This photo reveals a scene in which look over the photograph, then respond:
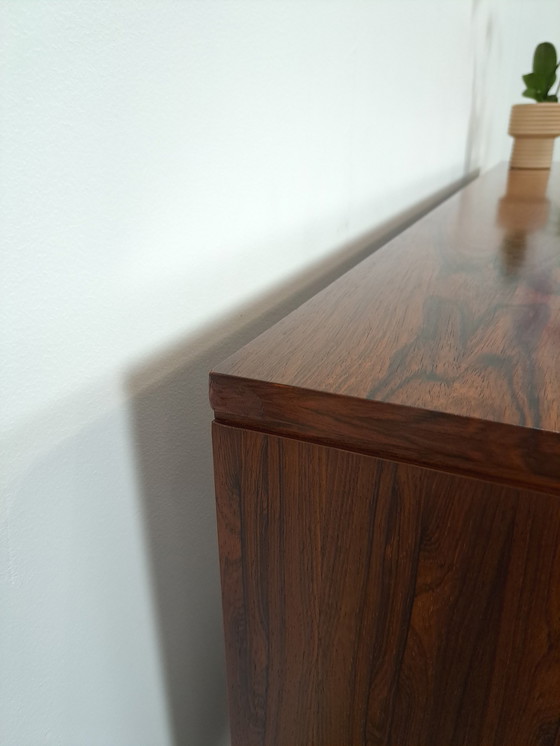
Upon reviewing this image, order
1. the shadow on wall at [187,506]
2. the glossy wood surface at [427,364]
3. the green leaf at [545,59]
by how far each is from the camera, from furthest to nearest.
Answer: the green leaf at [545,59], the shadow on wall at [187,506], the glossy wood surface at [427,364]

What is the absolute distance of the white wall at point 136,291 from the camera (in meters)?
0.32

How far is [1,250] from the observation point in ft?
0.97

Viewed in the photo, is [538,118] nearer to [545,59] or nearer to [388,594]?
[545,59]

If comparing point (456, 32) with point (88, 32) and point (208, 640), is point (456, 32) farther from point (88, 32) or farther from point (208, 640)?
point (208, 640)

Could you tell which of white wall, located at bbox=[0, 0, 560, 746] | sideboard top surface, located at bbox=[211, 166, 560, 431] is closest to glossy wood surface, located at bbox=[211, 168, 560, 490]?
sideboard top surface, located at bbox=[211, 166, 560, 431]

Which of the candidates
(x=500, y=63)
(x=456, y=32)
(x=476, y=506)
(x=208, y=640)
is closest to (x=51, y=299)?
(x=476, y=506)

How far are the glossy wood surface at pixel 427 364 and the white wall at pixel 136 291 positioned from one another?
0.10 m

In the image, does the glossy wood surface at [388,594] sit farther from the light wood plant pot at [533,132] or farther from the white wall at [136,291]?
the light wood plant pot at [533,132]

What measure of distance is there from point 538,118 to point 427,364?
1.09 meters

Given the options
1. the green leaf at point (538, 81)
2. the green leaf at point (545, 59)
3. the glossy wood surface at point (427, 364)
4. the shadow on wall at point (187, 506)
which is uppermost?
the green leaf at point (545, 59)

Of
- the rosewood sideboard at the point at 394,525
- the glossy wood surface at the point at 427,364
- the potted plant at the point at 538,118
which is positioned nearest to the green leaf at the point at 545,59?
the potted plant at the point at 538,118

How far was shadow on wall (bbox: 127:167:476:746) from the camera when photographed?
1.47ft

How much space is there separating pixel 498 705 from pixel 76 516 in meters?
0.29

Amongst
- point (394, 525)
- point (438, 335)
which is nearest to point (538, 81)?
point (438, 335)
